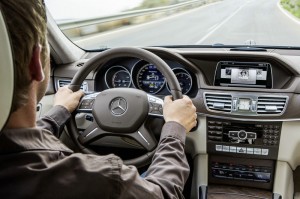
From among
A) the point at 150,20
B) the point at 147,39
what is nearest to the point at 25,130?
the point at 147,39

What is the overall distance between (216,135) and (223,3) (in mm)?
2557

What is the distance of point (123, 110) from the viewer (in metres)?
2.16

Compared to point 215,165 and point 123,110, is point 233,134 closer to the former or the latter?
point 215,165

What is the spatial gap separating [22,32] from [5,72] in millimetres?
119

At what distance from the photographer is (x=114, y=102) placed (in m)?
2.20

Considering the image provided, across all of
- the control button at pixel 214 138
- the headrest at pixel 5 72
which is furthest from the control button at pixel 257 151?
the headrest at pixel 5 72

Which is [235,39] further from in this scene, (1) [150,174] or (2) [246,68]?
(1) [150,174]

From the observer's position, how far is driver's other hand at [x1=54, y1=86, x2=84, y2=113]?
7.07 ft

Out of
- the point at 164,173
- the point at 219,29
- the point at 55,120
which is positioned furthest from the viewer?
the point at 219,29

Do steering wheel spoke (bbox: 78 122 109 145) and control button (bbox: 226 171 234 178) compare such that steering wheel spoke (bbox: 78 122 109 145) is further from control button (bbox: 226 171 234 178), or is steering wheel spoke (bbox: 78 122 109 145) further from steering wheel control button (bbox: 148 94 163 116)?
control button (bbox: 226 171 234 178)

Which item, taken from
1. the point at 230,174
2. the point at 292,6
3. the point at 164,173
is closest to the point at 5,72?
the point at 164,173

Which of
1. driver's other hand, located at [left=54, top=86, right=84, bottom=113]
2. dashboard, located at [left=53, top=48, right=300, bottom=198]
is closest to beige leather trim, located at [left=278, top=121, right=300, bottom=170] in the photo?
dashboard, located at [left=53, top=48, right=300, bottom=198]

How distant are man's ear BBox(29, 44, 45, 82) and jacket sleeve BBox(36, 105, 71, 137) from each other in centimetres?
89

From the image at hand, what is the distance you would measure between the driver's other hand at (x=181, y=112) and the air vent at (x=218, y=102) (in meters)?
0.63
